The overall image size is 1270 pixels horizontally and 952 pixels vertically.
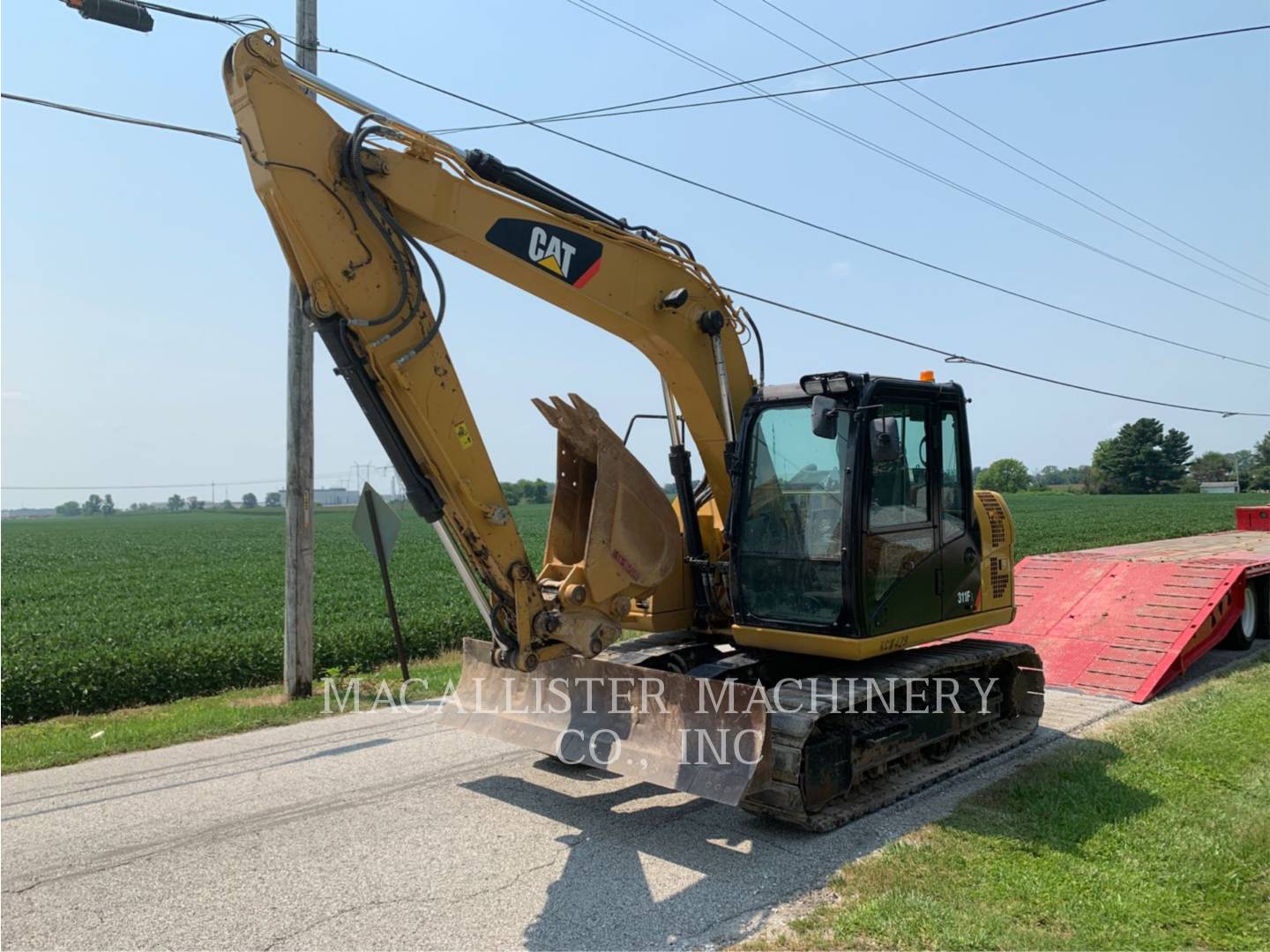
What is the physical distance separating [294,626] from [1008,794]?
6.88 m

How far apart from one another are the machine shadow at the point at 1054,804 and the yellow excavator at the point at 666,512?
465mm

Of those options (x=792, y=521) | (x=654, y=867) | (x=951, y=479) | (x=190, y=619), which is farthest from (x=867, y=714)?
(x=190, y=619)

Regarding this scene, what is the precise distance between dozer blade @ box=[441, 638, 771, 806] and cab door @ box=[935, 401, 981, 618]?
210cm

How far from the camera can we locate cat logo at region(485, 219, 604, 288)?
5520 millimetres

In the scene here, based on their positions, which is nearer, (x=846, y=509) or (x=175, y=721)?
(x=846, y=509)

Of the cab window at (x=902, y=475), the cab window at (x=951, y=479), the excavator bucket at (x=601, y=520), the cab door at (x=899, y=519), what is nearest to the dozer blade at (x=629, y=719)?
the excavator bucket at (x=601, y=520)

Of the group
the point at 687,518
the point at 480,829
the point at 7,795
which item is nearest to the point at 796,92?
the point at 687,518

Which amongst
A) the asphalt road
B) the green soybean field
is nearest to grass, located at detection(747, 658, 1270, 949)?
the asphalt road

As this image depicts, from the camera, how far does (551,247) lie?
5723 millimetres

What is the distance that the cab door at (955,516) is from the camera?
6668mm

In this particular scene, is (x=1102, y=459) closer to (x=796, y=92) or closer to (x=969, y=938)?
(x=796, y=92)

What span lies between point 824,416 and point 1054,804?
2.78 meters

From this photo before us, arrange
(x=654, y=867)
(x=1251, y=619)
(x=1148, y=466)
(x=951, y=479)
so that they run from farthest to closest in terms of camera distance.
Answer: (x=1148, y=466), (x=1251, y=619), (x=951, y=479), (x=654, y=867)

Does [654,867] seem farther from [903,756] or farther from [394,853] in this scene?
[903,756]
